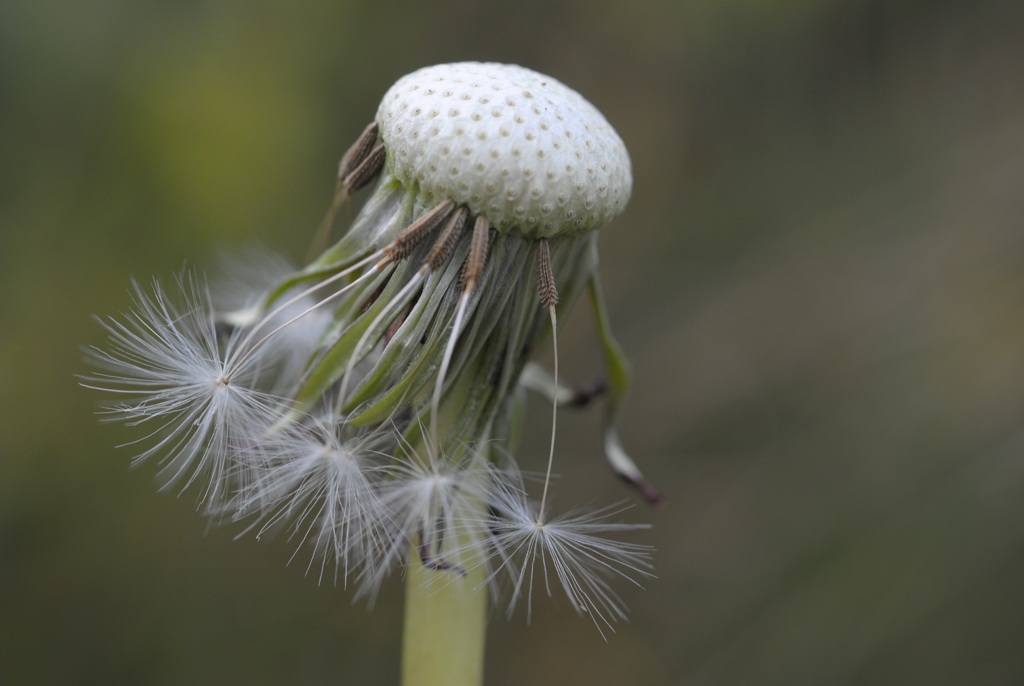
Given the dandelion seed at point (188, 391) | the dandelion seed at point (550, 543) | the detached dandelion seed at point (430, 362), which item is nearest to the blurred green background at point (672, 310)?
the dandelion seed at point (188, 391)

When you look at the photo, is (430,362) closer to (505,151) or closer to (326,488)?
(326,488)

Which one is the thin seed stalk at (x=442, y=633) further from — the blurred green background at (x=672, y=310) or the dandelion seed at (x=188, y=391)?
the blurred green background at (x=672, y=310)

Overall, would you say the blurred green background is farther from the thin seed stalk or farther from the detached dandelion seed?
the thin seed stalk

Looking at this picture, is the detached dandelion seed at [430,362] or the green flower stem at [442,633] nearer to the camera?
the detached dandelion seed at [430,362]

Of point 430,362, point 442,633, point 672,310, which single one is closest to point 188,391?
point 430,362

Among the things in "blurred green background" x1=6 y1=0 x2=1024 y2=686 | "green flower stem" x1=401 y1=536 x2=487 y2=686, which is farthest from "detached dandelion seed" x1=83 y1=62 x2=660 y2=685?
"blurred green background" x1=6 y1=0 x2=1024 y2=686

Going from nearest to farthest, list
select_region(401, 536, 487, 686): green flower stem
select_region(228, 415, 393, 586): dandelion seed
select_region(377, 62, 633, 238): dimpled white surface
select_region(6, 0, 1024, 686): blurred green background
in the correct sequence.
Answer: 1. select_region(377, 62, 633, 238): dimpled white surface
2. select_region(228, 415, 393, 586): dandelion seed
3. select_region(401, 536, 487, 686): green flower stem
4. select_region(6, 0, 1024, 686): blurred green background

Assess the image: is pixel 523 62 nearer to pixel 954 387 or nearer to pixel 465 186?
pixel 954 387

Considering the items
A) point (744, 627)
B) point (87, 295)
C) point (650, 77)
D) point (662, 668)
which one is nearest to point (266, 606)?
point (87, 295)
